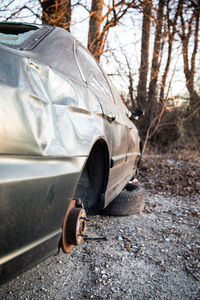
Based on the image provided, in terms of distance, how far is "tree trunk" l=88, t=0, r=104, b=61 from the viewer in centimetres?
670

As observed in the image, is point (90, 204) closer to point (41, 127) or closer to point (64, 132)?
point (64, 132)

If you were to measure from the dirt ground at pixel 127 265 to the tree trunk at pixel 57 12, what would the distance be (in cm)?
554

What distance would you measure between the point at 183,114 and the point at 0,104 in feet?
35.4

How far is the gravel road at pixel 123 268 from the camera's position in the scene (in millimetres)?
1632

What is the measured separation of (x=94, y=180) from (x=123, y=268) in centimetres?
71

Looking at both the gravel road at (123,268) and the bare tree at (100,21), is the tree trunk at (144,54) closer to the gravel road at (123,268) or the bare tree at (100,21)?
the bare tree at (100,21)

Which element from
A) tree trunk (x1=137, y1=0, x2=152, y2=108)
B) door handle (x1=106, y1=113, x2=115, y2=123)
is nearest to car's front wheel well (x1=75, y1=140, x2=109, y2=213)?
door handle (x1=106, y1=113, x2=115, y2=123)

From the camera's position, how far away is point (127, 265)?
78.8 inches

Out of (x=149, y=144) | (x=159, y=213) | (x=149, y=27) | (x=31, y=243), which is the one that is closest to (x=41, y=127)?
(x=31, y=243)

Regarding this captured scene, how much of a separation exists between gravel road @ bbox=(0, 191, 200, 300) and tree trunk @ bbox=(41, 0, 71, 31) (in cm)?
562

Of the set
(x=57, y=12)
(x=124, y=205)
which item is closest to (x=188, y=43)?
(x=57, y=12)

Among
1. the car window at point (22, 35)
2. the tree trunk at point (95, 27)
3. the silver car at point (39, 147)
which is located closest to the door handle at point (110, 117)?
the silver car at point (39, 147)

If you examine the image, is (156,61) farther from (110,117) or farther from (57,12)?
(110,117)

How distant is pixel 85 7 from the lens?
693cm
